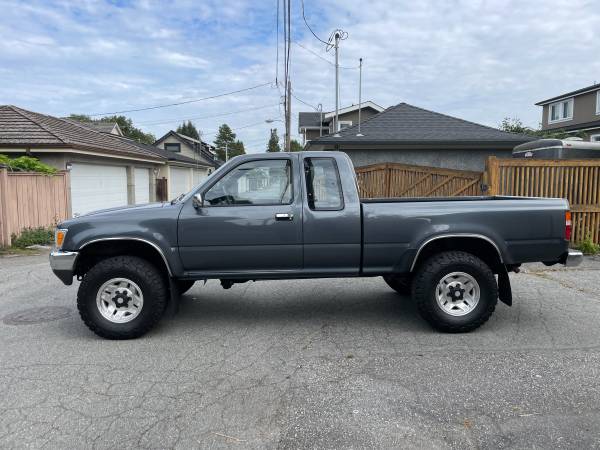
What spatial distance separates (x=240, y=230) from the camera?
480 centimetres

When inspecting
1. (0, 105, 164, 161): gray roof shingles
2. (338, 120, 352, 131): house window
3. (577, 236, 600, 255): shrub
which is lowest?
(577, 236, 600, 255): shrub

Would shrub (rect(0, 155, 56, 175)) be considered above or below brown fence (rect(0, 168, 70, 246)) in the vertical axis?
above

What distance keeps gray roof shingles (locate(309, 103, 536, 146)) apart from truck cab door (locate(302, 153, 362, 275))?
11585mm

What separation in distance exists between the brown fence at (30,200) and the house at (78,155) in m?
1.25

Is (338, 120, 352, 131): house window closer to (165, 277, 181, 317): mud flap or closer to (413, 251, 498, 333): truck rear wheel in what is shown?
(413, 251, 498, 333): truck rear wheel

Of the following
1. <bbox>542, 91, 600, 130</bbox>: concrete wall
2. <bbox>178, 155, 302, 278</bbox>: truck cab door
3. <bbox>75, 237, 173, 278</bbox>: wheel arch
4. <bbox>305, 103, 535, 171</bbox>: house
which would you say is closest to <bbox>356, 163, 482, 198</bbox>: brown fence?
<bbox>305, 103, 535, 171</bbox>: house

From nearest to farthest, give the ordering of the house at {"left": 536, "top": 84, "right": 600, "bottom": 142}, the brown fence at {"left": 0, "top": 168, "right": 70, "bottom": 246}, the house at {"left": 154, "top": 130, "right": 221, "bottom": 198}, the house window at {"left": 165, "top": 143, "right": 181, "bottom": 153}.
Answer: the brown fence at {"left": 0, "top": 168, "right": 70, "bottom": 246}
the house at {"left": 536, "top": 84, "right": 600, "bottom": 142}
the house at {"left": 154, "top": 130, "right": 221, "bottom": 198}
the house window at {"left": 165, "top": 143, "right": 181, "bottom": 153}

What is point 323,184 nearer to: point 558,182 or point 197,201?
point 197,201

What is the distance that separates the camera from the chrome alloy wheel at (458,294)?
4.92 metres

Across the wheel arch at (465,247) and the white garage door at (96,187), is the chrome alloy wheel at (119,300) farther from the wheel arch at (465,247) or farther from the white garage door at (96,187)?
the white garage door at (96,187)

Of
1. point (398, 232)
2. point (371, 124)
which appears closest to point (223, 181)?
point (398, 232)

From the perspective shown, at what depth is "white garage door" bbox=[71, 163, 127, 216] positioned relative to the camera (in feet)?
49.0

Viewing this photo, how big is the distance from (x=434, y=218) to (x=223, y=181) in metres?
2.22

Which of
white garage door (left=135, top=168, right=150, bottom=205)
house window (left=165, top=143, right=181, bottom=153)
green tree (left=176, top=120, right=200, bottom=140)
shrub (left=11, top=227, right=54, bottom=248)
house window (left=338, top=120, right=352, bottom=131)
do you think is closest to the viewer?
shrub (left=11, top=227, right=54, bottom=248)
